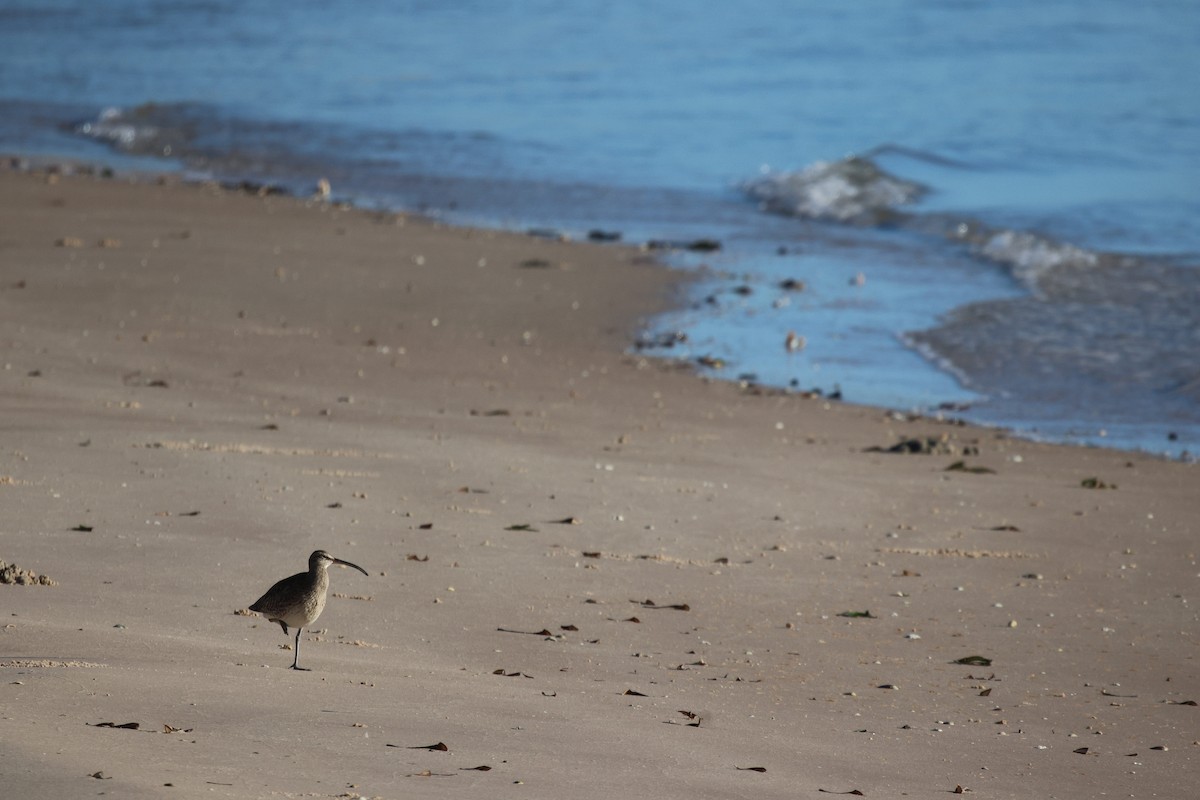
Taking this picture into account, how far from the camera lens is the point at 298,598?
5.28m

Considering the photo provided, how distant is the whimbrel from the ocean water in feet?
21.6

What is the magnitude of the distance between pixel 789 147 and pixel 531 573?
61.9 feet

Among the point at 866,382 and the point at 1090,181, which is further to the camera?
the point at 1090,181

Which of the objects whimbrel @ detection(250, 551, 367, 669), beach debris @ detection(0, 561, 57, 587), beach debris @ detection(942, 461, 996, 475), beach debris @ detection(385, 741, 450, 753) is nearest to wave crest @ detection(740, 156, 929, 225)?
beach debris @ detection(942, 461, 996, 475)

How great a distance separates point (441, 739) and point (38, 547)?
8.39ft

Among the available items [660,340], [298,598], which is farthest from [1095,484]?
[298,598]

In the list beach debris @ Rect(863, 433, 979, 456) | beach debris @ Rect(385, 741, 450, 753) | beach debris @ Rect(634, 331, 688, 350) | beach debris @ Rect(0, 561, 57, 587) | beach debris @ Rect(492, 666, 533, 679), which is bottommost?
beach debris @ Rect(492, 666, 533, 679)

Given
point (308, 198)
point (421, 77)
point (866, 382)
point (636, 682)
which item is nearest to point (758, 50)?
point (421, 77)

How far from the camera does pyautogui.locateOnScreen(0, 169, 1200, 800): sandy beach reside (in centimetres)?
477

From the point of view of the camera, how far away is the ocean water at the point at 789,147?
1295 cm

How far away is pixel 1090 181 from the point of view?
2195 cm

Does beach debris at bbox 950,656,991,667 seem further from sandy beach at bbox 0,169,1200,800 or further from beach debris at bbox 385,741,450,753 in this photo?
beach debris at bbox 385,741,450,753

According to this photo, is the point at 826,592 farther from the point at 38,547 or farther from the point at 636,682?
the point at 38,547

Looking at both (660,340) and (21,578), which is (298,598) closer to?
(21,578)
